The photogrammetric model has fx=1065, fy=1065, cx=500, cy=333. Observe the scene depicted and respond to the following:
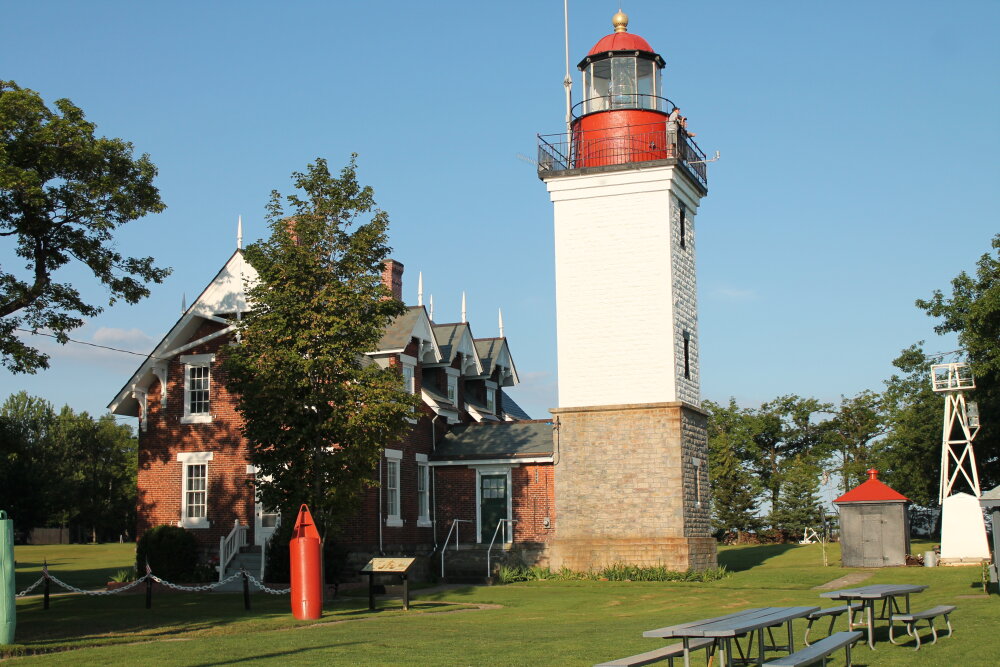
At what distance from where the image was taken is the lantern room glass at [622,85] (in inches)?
1216

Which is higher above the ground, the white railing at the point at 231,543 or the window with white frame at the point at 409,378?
the window with white frame at the point at 409,378

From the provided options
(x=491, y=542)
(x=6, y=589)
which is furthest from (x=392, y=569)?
(x=491, y=542)

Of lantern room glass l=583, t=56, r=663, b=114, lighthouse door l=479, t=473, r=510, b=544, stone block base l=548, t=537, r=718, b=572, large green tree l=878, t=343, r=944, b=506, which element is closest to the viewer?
stone block base l=548, t=537, r=718, b=572

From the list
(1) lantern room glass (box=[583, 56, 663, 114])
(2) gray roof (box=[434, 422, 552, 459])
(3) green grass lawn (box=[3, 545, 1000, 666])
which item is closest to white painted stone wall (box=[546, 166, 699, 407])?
(1) lantern room glass (box=[583, 56, 663, 114])

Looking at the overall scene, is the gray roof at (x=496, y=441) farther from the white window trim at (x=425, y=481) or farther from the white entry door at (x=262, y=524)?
the white entry door at (x=262, y=524)

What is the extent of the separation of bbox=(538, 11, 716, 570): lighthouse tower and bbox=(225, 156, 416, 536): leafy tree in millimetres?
8702

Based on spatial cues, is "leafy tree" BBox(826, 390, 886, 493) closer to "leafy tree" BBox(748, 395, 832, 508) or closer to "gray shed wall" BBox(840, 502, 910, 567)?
"leafy tree" BBox(748, 395, 832, 508)

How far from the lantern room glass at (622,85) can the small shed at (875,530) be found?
14213 millimetres

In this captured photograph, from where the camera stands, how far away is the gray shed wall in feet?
110

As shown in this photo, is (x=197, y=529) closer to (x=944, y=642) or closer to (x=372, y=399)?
(x=372, y=399)

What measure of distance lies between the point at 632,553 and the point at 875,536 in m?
9.70

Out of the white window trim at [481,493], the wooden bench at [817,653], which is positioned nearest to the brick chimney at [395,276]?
the white window trim at [481,493]

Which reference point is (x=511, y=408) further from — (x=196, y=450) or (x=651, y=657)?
(x=651, y=657)

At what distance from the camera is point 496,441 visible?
33.1 metres
